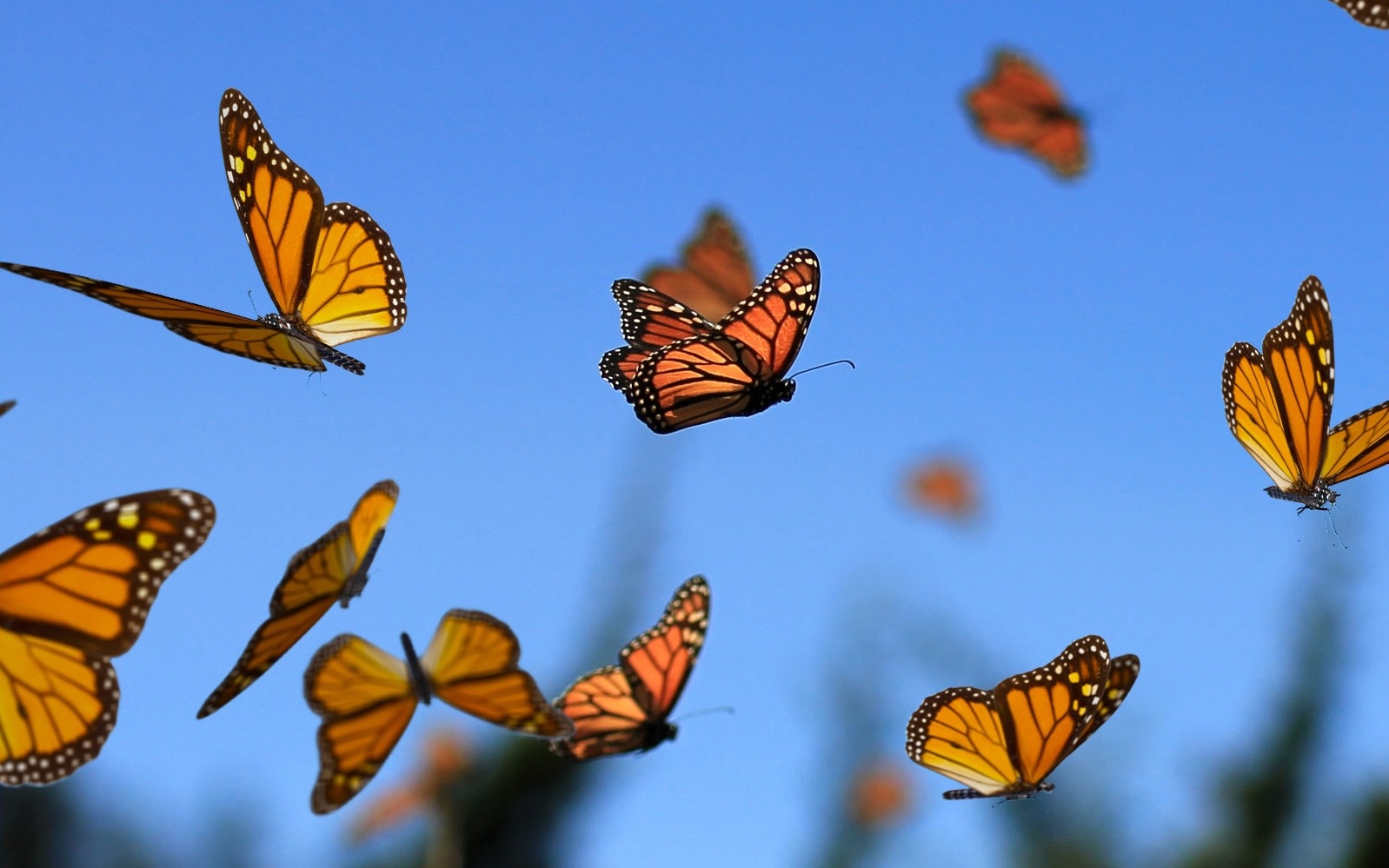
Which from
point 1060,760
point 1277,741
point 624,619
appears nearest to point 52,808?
point 624,619

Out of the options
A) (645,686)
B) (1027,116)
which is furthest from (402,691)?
(1027,116)

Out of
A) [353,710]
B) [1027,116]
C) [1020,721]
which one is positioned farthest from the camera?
[1027,116]

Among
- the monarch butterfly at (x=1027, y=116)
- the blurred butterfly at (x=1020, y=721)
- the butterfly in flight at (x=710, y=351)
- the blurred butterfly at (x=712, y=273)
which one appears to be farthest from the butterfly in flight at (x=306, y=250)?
the monarch butterfly at (x=1027, y=116)

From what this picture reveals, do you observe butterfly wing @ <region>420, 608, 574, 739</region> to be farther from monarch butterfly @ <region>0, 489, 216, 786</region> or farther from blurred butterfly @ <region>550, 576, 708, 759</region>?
monarch butterfly @ <region>0, 489, 216, 786</region>

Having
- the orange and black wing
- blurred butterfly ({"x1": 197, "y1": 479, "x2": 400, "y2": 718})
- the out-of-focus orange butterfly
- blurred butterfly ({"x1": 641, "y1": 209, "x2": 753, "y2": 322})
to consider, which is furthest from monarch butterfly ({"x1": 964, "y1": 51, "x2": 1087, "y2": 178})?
blurred butterfly ({"x1": 197, "y1": 479, "x2": 400, "y2": 718})

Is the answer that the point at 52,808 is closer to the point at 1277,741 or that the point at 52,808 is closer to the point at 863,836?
the point at 863,836

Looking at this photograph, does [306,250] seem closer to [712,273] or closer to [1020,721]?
[712,273]
